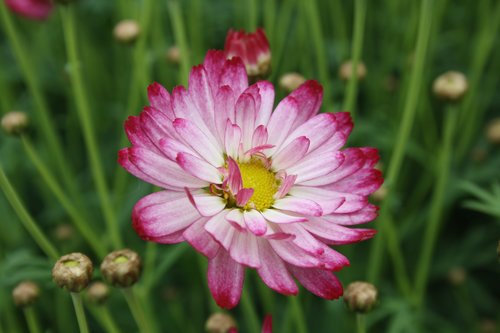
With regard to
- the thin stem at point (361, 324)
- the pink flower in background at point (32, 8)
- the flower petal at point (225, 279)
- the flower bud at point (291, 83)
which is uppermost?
the pink flower in background at point (32, 8)

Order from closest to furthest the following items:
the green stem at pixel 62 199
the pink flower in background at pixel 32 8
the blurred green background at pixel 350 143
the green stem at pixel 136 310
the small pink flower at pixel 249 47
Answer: the green stem at pixel 136 310 → the small pink flower at pixel 249 47 → the green stem at pixel 62 199 → the blurred green background at pixel 350 143 → the pink flower in background at pixel 32 8

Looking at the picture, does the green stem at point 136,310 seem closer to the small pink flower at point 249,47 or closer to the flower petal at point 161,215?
the flower petal at point 161,215

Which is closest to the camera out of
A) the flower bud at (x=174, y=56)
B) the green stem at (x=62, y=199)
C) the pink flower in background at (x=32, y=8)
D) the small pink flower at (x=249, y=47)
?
the small pink flower at (x=249, y=47)

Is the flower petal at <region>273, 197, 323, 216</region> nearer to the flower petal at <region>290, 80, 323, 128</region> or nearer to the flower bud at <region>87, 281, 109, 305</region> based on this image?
the flower petal at <region>290, 80, 323, 128</region>

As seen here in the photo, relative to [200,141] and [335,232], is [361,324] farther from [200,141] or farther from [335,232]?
[200,141]

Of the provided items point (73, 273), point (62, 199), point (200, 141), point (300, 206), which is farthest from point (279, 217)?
point (62, 199)

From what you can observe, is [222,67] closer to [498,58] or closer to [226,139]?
[226,139]

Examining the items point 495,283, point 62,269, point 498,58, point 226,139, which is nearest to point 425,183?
point 495,283

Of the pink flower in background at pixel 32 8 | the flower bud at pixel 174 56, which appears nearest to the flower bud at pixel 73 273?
the flower bud at pixel 174 56

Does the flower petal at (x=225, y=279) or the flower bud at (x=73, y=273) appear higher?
the flower petal at (x=225, y=279)
